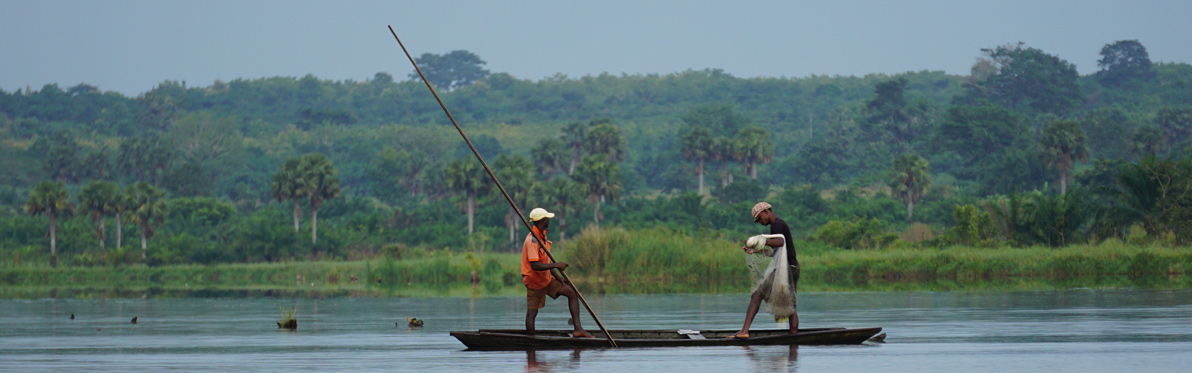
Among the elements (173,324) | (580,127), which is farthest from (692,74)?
(173,324)

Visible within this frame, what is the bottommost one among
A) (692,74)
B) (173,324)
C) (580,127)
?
(173,324)

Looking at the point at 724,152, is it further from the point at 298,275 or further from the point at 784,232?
the point at 784,232

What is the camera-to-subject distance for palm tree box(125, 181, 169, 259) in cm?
7975

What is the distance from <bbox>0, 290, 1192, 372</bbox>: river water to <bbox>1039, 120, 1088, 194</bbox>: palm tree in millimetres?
52603

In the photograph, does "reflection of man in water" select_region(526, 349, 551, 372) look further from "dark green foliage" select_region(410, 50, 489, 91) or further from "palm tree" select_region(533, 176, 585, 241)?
"dark green foliage" select_region(410, 50, 489, 91)

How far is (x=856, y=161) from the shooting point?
388ft

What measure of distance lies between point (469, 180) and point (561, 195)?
5.60 meters

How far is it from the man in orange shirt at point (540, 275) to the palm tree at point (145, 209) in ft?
220

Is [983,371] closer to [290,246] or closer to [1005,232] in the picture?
[1005,232]

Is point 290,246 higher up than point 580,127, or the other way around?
point 580,127

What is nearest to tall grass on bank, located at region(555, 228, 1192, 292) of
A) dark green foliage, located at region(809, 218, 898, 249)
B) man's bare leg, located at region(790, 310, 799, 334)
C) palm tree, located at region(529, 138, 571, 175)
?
dark green foliage, located at region(809, 218, 898, 249)

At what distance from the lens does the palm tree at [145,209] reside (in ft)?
262

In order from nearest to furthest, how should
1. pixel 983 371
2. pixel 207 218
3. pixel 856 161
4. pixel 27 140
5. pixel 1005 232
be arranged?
1. pixel 983 371
2. pixel 1005 232
3. pixel 207 218
4. pixel 856 161
5. pixel 27 140

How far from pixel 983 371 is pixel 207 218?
273ft
